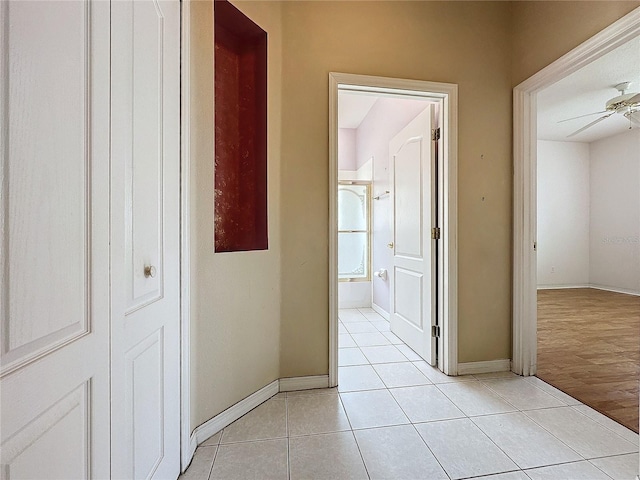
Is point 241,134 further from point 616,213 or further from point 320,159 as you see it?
point 616,213

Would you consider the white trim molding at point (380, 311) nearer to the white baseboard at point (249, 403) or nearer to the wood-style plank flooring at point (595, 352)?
the wood-style plank flooring at point (595, 352)

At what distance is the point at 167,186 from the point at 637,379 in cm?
323

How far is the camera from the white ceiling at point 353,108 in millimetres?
3929

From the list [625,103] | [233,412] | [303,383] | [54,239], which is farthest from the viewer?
[625,103]

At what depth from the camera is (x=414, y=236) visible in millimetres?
2586

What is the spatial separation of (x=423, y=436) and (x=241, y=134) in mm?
1989

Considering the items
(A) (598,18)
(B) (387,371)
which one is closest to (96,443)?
(B) (387,371)

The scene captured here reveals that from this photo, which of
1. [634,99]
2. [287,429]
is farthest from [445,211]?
[634,99]

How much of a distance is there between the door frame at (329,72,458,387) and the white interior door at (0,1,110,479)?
1.41 meters

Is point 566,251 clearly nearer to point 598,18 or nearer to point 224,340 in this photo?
point 598,18

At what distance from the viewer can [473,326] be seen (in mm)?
2213

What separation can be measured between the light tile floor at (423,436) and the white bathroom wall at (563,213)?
15.5ft

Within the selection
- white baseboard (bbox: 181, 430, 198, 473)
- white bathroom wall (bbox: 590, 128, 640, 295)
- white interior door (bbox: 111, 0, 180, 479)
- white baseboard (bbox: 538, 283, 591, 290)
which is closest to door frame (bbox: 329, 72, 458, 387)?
white baseboard (bbox: 181, 430, 198, 473)

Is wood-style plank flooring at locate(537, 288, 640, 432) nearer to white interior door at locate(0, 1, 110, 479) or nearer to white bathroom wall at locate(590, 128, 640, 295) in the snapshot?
white bathroom wall at locate(590, 128, 640, 295)
